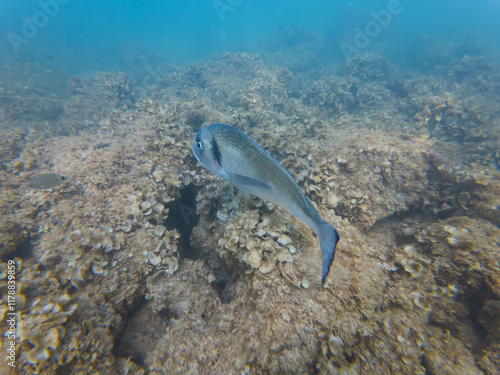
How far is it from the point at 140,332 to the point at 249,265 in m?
1.60

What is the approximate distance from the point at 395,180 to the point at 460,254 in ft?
7.09

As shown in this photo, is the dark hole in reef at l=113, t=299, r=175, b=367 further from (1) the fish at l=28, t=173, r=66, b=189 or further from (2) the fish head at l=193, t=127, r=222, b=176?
(1) the fish at l=28, t=173, r=66, b=189

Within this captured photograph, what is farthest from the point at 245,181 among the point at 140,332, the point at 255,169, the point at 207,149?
the point at 140,332

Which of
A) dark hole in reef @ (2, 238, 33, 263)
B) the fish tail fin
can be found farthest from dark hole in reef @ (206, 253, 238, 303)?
dark hole in reef @ (2, 238, 33, 263)

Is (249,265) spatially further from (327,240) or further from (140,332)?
(140,332)

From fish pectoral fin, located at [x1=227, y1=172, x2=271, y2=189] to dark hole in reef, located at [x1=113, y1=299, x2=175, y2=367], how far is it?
205 cm

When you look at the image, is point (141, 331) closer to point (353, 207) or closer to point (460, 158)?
point (353, 207)

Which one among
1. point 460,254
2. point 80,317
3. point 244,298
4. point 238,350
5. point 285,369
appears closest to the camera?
point 285,369

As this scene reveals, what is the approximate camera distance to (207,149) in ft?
6.03

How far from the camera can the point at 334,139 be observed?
557 cm

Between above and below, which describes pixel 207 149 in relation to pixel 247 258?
above

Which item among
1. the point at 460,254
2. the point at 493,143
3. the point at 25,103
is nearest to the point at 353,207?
the point at 460,254

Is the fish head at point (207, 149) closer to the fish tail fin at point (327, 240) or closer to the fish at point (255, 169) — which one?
the fish at point (255, 169)

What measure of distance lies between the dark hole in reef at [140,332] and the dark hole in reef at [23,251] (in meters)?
2.32
